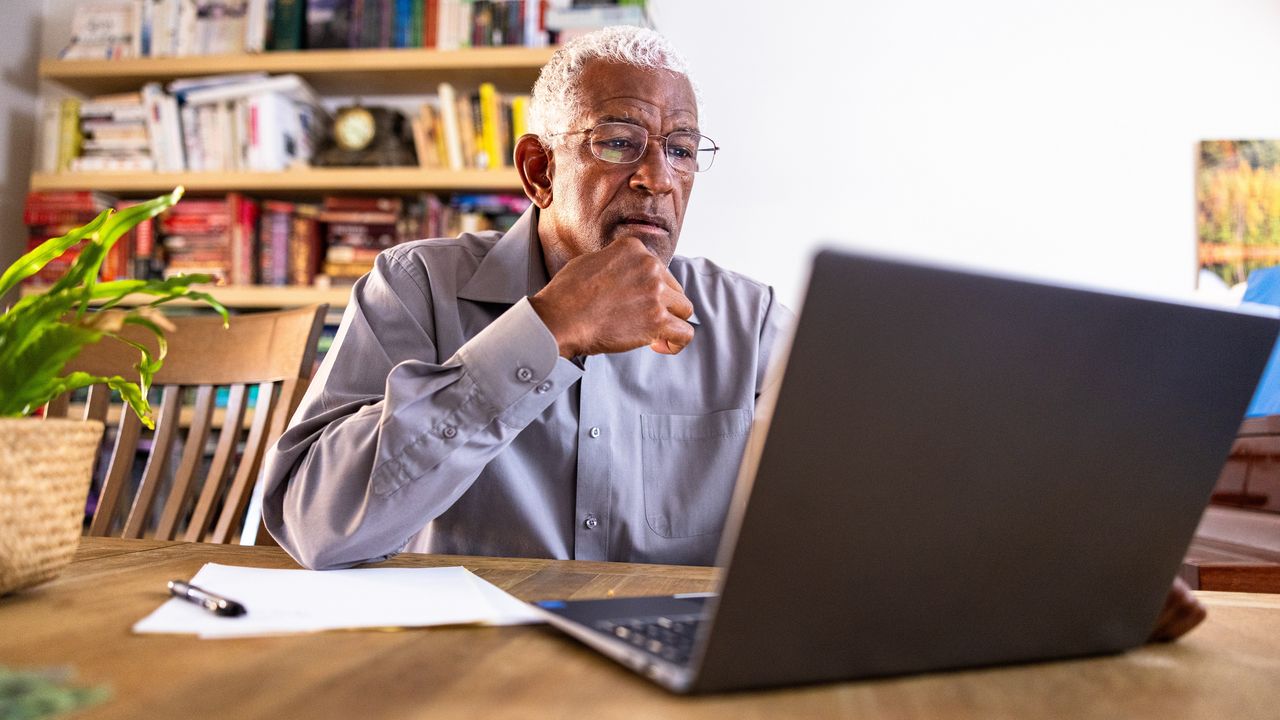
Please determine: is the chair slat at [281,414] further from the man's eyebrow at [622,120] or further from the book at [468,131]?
the book at [468,131]

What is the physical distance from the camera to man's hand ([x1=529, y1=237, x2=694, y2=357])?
A: 936 mm

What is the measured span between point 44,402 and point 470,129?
2068 millimetres

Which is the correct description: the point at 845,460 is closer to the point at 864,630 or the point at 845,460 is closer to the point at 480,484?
the point at 864,630

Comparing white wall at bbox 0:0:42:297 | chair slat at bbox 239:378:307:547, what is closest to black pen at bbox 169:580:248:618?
chair slat at bbox 239:378:307:547

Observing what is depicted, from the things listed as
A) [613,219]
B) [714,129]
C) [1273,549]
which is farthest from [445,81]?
[1273,549]

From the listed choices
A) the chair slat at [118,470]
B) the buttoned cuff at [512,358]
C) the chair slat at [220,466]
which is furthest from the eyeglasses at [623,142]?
the chair slat at [118,470]

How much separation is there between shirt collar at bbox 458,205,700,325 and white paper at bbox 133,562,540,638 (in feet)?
1.68

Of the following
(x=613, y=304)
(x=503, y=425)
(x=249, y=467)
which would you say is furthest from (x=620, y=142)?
(x=249, y=467)

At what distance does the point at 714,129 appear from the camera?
2.88 meters

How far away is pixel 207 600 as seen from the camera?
662 mm

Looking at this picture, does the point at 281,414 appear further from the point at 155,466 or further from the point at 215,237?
the point at 215,237

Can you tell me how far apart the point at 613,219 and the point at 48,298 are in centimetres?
74

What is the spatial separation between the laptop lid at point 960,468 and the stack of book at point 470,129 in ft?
7.35

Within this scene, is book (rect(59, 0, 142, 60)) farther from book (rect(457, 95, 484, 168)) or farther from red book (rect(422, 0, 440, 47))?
book (rect(457, 95, 484, 168))
